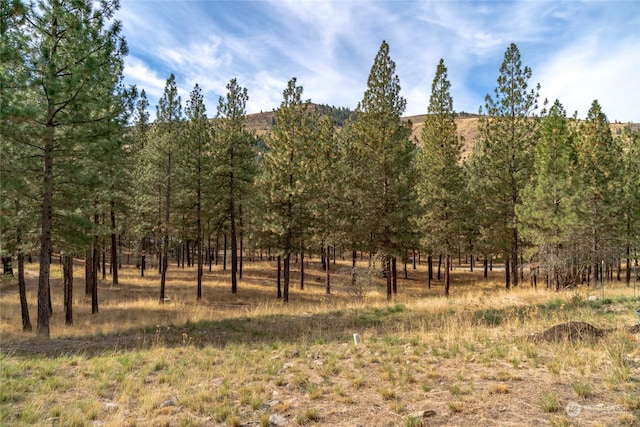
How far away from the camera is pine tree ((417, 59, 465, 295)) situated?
24344mm

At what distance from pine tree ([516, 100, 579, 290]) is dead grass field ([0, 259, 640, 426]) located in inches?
320

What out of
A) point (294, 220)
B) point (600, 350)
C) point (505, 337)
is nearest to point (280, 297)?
point (294, 220)

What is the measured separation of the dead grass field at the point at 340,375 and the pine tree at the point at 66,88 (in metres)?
6.16

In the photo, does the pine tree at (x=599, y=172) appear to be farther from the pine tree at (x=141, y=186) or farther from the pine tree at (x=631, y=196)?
the pine tree at (x=141, y=186)

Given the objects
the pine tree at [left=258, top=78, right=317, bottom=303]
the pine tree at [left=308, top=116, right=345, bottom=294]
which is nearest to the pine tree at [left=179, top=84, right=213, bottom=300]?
the pine tree at [left=258, top=78, right=317, bottom=303]

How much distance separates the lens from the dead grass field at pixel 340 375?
17.1 ft

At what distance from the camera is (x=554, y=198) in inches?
835

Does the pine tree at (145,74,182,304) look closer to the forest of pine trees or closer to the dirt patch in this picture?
the forest of pine trees

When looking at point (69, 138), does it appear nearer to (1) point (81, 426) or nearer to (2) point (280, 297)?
(1) point (81, 426)

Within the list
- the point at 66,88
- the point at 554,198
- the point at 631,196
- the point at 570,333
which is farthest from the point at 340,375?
the point at 631,196

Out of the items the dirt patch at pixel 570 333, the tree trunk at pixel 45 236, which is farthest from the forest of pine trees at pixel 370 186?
the dirt patch at pixel 570 333

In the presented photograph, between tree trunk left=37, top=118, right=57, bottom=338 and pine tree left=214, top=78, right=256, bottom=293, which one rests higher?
pine tree left=214, top=78, right=256, bottom=293

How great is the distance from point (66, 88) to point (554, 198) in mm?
24559

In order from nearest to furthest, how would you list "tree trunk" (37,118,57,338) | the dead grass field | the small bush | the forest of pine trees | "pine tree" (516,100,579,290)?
the small bush, the dead grass field, "tree trunk" (37,118,57,338), the forest of pine trees, "pine tree" (516,100,579,290)
